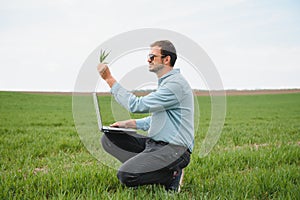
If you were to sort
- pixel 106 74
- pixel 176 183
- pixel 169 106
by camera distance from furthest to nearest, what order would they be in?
pixel 176 183
pixel 169 106
pixel 106 74

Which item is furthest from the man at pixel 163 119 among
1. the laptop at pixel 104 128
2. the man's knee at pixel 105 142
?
the man's knee at pixel 105 142

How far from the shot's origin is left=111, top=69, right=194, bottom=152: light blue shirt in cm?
340

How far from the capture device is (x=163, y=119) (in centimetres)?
364

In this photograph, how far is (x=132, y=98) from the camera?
11.1 ft

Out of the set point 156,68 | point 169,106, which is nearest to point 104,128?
point 169,106

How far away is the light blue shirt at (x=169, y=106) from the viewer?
340cm

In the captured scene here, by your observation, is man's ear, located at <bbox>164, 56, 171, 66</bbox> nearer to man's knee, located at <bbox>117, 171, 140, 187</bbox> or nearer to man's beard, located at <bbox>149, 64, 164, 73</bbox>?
man's beard, located at <bbox>149, 64, 164, 73</bbox>

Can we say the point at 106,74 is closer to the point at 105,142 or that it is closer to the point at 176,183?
the point at 105,142

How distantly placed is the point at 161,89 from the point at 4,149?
494cm

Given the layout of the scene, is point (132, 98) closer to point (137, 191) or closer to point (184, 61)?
point (184, 61)

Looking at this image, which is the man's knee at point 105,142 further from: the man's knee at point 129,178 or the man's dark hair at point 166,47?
the man's dark hair at point 166,47

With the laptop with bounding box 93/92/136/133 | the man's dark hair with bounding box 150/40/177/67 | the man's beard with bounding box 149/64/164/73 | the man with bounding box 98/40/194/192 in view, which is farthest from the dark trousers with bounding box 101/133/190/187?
the man's dark hair with bounding box 150/40/177/67

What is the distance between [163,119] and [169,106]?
0.63 ft

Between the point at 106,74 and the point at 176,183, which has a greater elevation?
the point at 106,74
